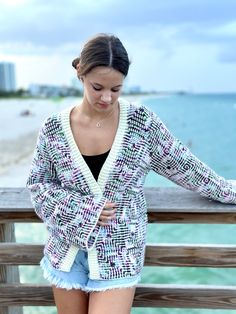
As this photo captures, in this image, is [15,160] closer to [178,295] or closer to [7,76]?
[178,295]

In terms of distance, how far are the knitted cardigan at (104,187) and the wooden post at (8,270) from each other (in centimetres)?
44

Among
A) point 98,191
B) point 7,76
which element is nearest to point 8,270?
point 98,191

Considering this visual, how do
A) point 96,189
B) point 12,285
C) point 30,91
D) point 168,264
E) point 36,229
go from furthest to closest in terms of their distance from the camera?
point 30,91 → point 36,229 → point 12,285 → point 168,264 → point 96,189

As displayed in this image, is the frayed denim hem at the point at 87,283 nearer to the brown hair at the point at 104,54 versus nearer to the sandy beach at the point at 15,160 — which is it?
the brown hair at the point at 104,54

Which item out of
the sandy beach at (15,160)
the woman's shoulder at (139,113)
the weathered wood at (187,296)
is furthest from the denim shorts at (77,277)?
the sandy beach at (15,160)

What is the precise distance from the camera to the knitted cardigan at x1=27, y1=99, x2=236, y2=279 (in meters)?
1.76

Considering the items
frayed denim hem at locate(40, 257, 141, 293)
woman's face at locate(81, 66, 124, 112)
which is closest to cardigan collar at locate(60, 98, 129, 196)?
woman's face at locate(81, 66, 124, 112)

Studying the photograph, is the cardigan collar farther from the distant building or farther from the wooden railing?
the distant building

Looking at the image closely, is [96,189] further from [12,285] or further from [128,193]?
[12,285]

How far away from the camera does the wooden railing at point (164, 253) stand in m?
2.01

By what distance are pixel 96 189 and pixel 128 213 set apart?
159mm

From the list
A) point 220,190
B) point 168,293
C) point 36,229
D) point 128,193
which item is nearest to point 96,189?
point 128,193

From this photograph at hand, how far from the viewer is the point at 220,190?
6.29 feet

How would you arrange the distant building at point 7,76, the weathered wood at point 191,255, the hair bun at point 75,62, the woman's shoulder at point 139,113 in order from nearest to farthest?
the hair bun at point 75,62 → the woman's shoulder at point 139,113 → the weathered wood at point 191,255 → the distant building at point 7,76
